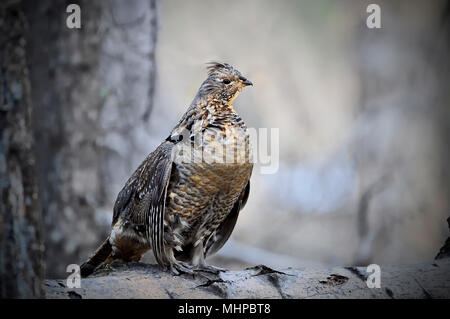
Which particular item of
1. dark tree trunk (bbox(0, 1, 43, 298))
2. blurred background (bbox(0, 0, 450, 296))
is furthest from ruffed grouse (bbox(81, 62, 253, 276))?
blurred background (bbox(0, 0, 450, 296))

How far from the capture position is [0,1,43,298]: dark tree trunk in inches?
68.1

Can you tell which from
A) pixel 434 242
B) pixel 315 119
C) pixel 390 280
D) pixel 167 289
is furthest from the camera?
pixel 315 119

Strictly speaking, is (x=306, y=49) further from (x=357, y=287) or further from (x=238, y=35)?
(x=357, y=287)

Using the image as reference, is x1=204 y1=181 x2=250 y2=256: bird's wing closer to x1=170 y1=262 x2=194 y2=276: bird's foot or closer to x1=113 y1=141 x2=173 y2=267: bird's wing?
x1=113 y1=141 x2=173 y2=267: bird's wing

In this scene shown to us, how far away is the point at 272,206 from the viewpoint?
271 inches

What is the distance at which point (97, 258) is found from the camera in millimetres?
3037

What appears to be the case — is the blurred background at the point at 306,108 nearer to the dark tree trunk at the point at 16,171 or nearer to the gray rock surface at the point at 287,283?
the gray rock surface at the point at 287,283

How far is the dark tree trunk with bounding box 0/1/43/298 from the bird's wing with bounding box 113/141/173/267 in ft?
3.32

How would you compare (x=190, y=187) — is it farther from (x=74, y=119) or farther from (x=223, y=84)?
(x=74, y=119)

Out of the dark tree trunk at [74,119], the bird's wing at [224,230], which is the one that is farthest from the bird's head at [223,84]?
the dark tree trunk at [74,119]

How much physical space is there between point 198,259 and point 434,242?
14.1 feet

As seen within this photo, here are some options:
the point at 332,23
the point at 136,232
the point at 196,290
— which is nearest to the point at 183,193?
the point at 136,232

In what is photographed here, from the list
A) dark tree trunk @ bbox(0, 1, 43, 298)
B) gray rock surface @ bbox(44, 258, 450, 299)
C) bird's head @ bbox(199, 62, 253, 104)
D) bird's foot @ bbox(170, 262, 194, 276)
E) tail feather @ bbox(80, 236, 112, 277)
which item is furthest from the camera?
bird's head @ bbox(199, 62, 253, 104)

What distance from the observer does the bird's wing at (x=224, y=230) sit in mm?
3314
